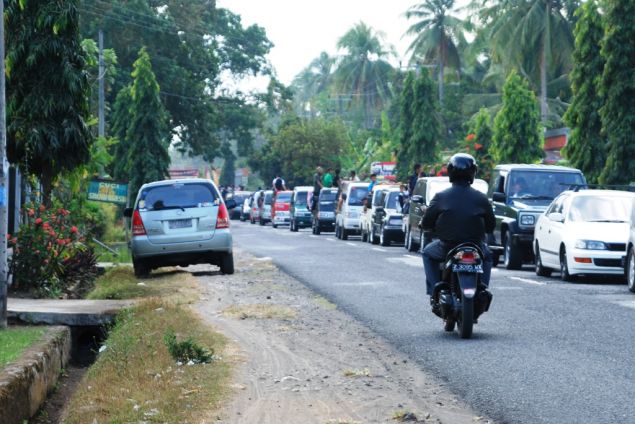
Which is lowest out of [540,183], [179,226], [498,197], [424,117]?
[179,226]

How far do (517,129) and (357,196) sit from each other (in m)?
6.29

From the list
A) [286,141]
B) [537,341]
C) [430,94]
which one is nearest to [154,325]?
[537,341]

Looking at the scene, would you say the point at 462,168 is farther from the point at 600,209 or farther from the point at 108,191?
the point at 108,191

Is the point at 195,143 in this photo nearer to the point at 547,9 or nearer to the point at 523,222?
the point at 547,9

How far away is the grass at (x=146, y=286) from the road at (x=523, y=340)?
6.41 ft

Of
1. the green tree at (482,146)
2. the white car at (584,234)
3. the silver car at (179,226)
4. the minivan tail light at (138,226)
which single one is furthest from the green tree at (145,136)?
the white car at (584,234)

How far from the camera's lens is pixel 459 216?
13039mm

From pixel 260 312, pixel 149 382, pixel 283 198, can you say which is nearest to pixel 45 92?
pixel 260 312

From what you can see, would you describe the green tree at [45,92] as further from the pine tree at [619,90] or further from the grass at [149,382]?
the pine tree at [619,90]

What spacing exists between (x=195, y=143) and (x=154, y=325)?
54.8 m

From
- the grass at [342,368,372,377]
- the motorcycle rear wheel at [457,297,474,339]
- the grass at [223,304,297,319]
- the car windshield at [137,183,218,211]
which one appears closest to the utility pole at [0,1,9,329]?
the grass at [223,304,297,319]

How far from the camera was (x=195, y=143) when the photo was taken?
6819cm

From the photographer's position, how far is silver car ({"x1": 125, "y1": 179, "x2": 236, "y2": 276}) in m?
23.2

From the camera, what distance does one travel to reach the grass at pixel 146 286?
739 inches
